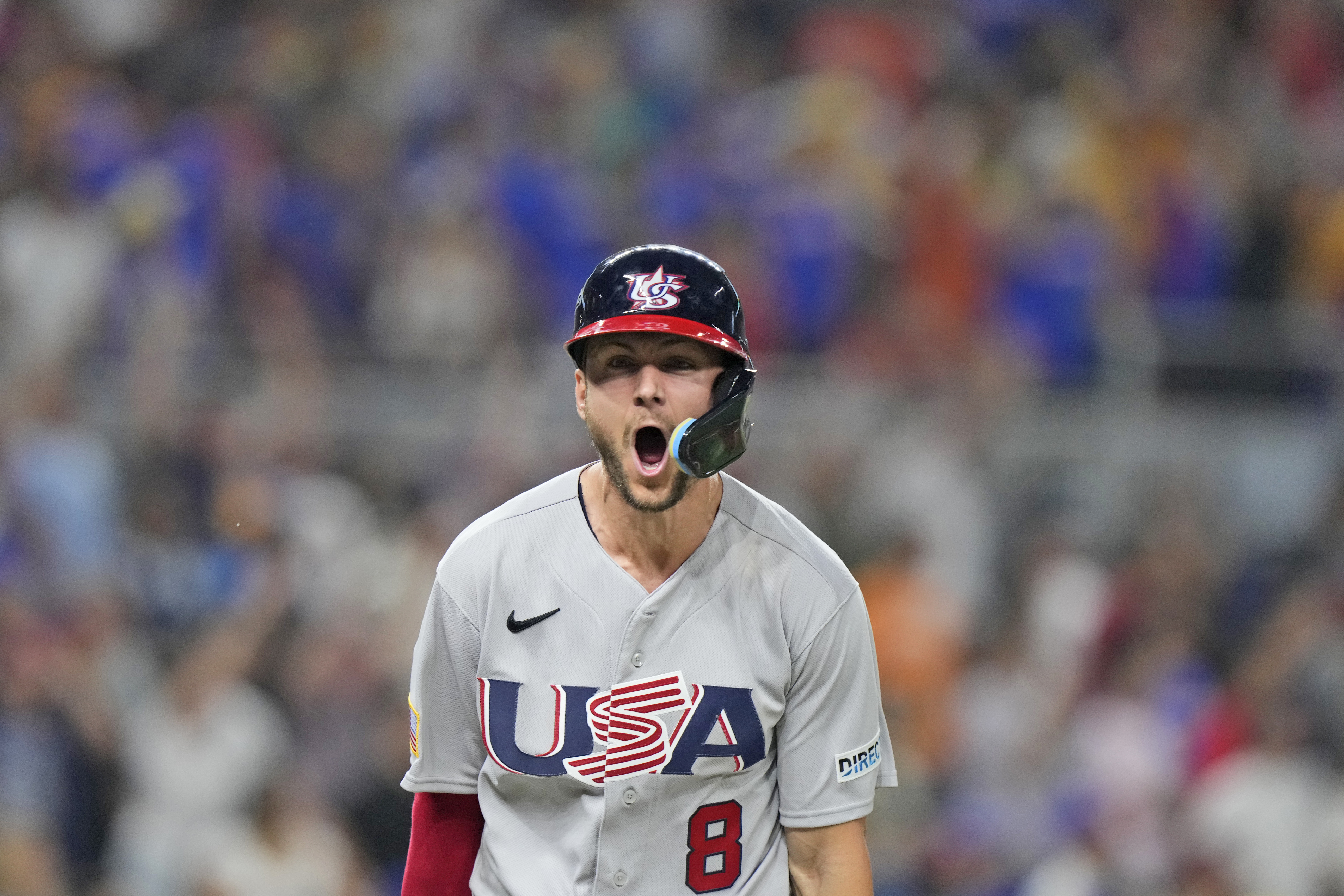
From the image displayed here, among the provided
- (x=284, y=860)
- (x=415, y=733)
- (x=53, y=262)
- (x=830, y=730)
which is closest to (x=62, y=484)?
(x=53, y=262)

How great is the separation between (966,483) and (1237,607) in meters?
1.31

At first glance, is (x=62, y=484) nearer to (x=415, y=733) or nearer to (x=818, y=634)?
(x=415, y=733)

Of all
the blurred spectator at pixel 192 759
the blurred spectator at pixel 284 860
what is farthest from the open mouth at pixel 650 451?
the blurred spectator at pixel 192 759

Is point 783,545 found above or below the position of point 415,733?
above

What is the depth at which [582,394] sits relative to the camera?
2.86 m

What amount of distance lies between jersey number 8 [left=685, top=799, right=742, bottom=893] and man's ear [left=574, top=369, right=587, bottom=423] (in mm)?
671

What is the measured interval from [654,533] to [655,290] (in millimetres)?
434

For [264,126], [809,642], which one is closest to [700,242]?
[264,126]

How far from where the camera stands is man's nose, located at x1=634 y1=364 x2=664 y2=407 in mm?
2719

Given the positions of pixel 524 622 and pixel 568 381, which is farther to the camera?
pixel 568 381

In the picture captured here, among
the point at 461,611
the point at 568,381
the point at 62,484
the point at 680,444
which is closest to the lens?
the point at 680,444

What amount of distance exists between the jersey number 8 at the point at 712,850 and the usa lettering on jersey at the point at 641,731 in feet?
0.26

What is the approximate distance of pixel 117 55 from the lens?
31.7 feet

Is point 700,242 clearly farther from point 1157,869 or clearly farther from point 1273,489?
point 1157,869
